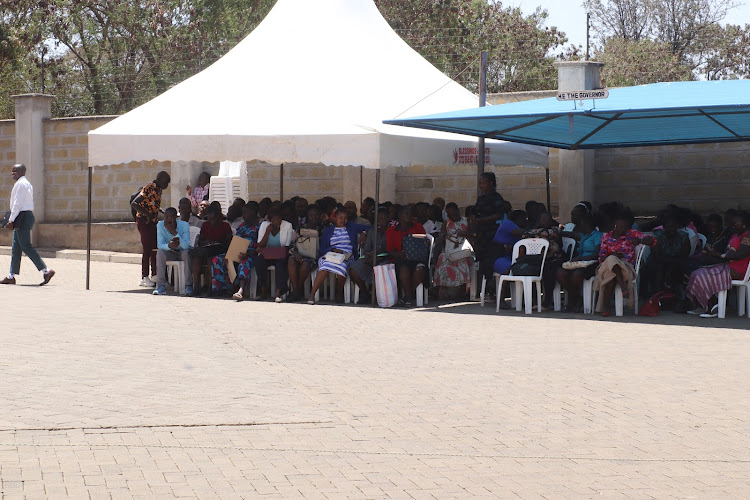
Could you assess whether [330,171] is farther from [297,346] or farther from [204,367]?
[204,367]

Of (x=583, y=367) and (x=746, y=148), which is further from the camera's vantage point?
(x=746, y=148)

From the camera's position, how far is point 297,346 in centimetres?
997

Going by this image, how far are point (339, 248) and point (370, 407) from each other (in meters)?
6.48

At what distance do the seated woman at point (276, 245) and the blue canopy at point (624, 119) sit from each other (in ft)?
6.29

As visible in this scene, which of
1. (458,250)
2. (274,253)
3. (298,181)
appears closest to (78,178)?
(298,181)

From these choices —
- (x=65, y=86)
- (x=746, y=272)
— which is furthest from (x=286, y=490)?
(x=65, y=86)

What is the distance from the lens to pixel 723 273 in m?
12.2

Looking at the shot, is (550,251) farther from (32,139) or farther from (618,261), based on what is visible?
(32,139)

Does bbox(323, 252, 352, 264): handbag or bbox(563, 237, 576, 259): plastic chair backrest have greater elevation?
bbox(563, 237, 576, 259): plastic chair backrest

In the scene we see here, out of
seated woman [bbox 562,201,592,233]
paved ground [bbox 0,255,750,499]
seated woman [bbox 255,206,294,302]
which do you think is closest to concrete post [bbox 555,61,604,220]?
seated woman [bbox 562,201,592,233]

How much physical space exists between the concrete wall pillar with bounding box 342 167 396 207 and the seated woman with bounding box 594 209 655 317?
262 inches

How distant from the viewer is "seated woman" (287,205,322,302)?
13875 millimetres

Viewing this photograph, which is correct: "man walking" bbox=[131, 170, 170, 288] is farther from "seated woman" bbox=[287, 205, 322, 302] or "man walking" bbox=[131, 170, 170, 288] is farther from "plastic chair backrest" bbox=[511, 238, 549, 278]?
"plastic chair backrest" bbox=[511, 238, 549, 278]

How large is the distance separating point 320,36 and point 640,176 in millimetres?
5382
